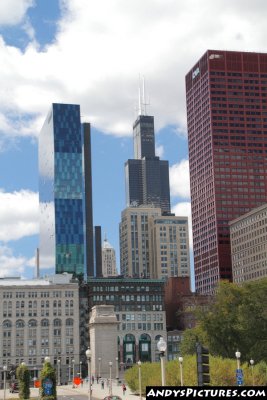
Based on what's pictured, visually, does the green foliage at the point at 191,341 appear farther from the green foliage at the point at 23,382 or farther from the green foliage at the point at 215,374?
the green foliage at the point at 23,382

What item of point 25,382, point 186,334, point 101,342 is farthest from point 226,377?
point 101,342

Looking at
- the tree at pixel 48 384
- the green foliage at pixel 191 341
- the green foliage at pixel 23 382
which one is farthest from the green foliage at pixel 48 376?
→ the green foliage at pixel 191 341

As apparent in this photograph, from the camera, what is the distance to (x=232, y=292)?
410ft

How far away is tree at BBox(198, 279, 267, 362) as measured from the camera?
11888cm

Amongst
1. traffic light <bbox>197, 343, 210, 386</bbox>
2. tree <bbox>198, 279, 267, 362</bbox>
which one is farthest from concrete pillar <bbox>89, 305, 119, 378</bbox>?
traffic light <bbox>197, 343, 210, 386</bbox>

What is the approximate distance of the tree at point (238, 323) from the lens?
390 feet

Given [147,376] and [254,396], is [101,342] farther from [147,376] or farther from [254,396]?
[254,396]

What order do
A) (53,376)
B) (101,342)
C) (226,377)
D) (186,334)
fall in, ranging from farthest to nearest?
(101,342) → (186,334) → (226,377) → (53,376)

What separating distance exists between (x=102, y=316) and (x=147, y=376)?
81224 mm

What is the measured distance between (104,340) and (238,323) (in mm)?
64058

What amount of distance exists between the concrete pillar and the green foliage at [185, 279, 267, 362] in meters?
54.7

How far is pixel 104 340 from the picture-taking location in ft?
582

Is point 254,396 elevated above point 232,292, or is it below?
below

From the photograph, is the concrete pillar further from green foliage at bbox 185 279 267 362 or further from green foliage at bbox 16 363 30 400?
green foliage at bbox 16 363 30 400
